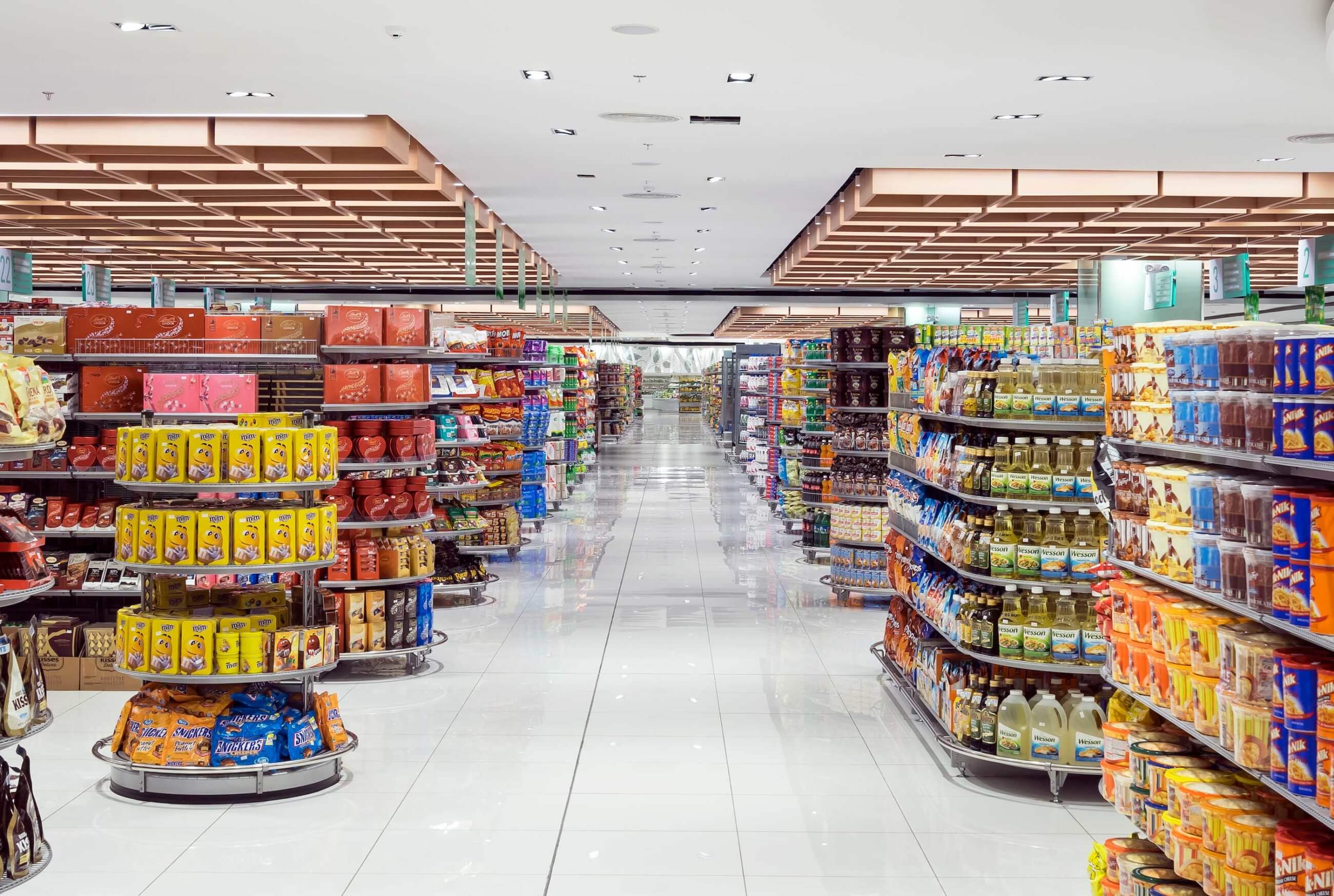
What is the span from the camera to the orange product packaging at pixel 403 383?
24.9 feet

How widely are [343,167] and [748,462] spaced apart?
1464 cm

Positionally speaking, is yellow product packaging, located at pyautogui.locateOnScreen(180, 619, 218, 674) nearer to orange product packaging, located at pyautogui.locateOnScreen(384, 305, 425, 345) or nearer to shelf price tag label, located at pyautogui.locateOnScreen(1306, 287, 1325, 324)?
orange product packaging, located at pyautogui.locateOnScreen(384, 305, 425, 345)

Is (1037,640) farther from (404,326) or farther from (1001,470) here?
(404,326)

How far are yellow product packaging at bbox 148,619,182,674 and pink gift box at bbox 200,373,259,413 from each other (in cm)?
187

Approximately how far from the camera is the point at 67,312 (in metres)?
7.27

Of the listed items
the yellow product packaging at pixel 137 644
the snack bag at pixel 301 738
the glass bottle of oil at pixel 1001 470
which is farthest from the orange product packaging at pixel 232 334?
the glass bottle of oil at pixel 1001 470

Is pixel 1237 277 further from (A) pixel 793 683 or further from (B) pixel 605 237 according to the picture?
(B) pixel 605 237

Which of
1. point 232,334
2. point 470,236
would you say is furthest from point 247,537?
point 470,236

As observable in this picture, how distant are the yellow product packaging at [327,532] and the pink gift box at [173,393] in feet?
5.69

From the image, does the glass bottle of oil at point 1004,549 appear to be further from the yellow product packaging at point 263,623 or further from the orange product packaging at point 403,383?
the orange product packaging at point 403,383

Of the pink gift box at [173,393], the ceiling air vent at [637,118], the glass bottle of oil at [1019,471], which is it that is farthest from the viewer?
the ceiling air vent at [637,118]

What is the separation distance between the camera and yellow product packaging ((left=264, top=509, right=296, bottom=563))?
209 inches

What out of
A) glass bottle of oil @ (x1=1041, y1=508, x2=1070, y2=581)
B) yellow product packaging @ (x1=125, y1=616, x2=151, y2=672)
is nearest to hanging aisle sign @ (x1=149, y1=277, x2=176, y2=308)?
yellow product packaging @ (x1=125, y1=616, x2=151, y2=672)

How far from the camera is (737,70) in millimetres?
6672
